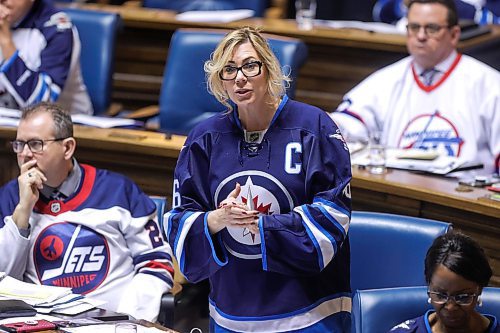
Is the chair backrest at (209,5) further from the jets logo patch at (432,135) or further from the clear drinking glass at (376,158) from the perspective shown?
the clear drinking glass at (376,158)

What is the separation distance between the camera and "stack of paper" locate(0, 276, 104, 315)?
3285mm

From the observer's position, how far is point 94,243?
3832mm

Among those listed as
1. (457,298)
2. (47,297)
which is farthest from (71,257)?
(457,298)

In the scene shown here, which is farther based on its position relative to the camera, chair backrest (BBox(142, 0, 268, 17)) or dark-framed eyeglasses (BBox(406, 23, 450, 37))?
chair backrest (BBox(142, 0, 268, 17))

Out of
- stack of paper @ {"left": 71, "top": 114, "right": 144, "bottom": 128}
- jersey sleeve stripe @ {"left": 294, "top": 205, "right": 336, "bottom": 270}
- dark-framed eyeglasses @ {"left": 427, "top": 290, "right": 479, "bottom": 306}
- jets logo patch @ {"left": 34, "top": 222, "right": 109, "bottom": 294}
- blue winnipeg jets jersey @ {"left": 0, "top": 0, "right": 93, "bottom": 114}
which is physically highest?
blue winnipeg jets jersey @ {"left": 0, "top": 0, "right": 93, "bottom": 114}

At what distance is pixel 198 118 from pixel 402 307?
2.27 metres

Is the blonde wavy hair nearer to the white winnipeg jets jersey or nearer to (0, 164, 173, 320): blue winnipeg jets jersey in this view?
(0, 164, 173, 320): blue winnipeg jets jersey

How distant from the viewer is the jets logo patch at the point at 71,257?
150 inches

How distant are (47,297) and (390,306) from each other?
1014 mm

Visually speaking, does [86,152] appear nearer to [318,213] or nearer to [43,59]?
[43,59]

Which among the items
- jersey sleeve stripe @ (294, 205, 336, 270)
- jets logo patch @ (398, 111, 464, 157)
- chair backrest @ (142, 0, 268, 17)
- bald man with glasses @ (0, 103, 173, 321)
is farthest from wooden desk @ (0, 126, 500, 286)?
chair backrest @ (142, 0, 268, 17)

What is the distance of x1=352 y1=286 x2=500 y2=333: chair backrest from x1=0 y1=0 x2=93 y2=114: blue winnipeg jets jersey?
2396 mm

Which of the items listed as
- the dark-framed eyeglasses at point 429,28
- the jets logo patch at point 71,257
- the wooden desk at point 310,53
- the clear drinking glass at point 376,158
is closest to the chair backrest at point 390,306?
the jets logo patch at point 71,257

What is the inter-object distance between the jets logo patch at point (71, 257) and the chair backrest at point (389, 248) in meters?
0.86
